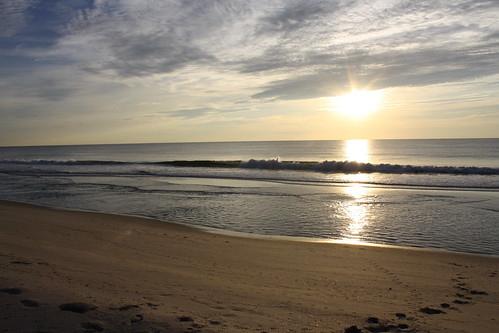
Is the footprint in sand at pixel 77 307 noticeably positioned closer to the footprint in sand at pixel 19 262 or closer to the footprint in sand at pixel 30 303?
the footprint in sand at pixel 30 303

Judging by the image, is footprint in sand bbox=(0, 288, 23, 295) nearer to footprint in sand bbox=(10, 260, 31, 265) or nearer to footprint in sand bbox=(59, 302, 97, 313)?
footprint in sand bbox=(59, 302, 97, 313)

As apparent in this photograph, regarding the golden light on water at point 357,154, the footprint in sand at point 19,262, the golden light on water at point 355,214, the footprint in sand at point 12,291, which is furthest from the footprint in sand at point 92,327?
the golden light on water at point 357,154

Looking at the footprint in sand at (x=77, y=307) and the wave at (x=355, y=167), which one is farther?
the wave at (x=355, y=167)

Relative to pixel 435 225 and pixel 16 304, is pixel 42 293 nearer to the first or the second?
pixel 16 304

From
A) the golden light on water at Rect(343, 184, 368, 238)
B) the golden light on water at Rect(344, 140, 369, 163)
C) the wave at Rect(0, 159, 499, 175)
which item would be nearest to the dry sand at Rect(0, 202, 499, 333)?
the golden light on water at Rect(343, 184, 368, 238)

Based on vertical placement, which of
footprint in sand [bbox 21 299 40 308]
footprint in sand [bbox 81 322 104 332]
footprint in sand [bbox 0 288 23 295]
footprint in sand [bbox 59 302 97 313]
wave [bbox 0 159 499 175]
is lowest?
footprint in sand [bbox 81 322 104 332]

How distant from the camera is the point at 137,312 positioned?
14.3 ft

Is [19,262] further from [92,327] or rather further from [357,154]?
[357,154]

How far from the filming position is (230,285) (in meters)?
5.79

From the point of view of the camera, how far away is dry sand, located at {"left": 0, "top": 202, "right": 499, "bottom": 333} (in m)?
4.29

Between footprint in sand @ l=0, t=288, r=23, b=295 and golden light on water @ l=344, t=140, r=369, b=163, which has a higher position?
golden light on water @ l=344, t=140, r=369, b=163

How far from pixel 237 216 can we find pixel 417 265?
6.71 metres

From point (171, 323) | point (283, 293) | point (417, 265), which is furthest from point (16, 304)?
point (417, 265)

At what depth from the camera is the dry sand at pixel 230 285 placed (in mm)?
4289
